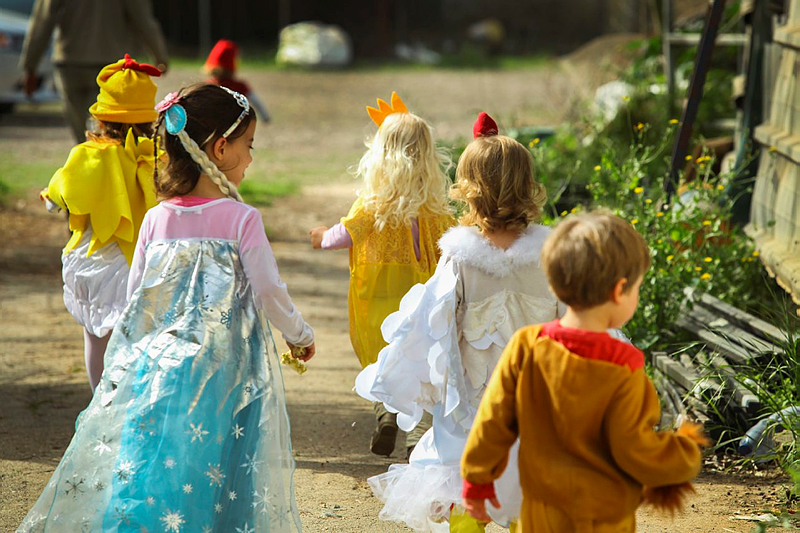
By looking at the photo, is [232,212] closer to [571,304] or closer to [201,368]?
[201,368]

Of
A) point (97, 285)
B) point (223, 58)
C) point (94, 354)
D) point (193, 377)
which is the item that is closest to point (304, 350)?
point (193, 377)

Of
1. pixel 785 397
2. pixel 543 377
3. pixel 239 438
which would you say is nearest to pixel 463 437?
pixel 239 438

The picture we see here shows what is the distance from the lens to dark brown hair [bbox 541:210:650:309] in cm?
215

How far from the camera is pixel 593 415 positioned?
2150mm

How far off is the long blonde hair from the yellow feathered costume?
830 mm

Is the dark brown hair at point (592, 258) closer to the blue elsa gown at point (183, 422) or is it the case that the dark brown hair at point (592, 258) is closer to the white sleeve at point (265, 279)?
the white sleeve at point (265, 279)

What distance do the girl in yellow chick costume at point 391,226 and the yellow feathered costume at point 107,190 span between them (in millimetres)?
675

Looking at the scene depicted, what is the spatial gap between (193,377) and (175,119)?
74cm

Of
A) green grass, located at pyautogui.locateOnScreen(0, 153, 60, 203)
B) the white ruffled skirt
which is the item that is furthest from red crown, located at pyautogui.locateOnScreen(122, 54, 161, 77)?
green grass, located at pyautogui.locateOnScreen(0, 153, 60, 203)

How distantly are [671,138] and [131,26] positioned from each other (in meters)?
4.02

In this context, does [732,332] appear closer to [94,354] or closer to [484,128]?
[484,128]

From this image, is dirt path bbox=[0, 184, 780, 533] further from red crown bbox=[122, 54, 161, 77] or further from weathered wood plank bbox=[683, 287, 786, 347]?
red crown bbox=[122, 54, 161, 77]

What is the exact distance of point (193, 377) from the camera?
2.78 m

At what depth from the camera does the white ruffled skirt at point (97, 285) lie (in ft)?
12.4
